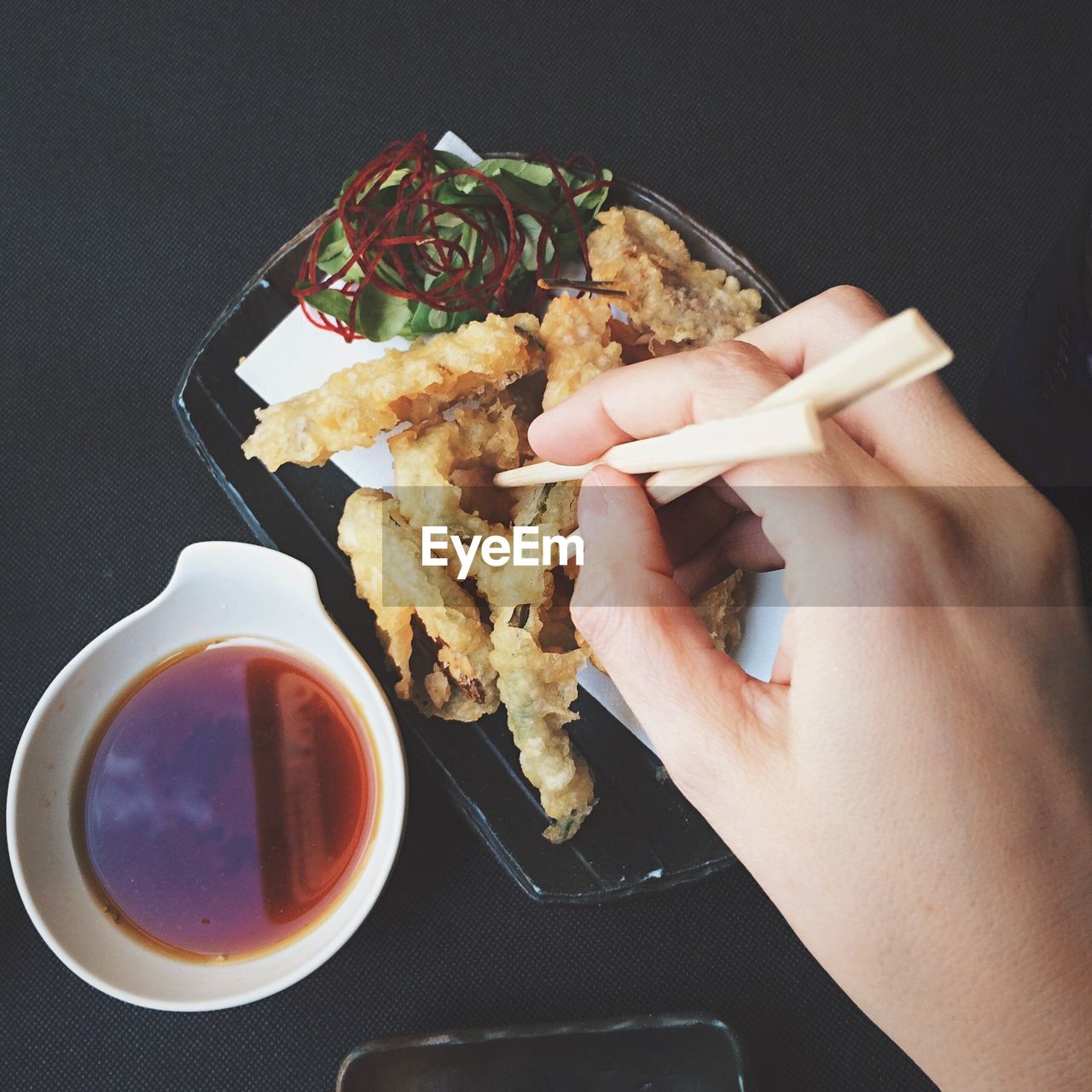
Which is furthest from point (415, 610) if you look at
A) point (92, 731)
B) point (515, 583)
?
point (92, 731)

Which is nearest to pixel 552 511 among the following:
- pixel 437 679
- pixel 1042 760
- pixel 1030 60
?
pixel 437 679

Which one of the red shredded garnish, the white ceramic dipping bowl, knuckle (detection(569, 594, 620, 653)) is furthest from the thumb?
the red shredded garnish

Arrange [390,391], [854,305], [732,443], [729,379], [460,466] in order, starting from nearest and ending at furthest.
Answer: [732,443] < [729,379] < [854,305] < [390,391] < [460,466]

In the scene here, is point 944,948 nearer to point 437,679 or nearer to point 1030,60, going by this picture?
point 437,679

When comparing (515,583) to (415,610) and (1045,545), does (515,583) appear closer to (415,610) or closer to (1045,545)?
(415,610)

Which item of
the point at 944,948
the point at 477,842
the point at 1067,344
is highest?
the point at 1067,344
